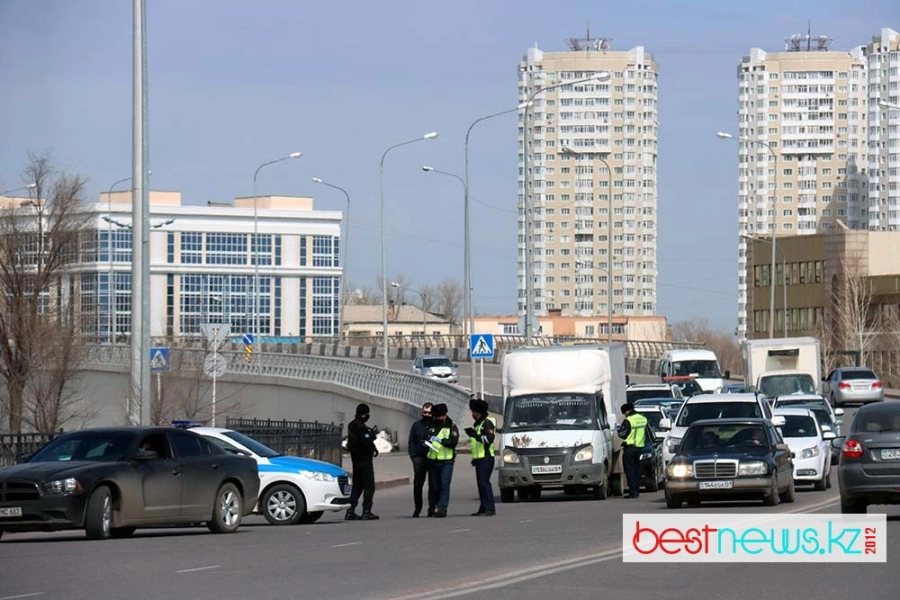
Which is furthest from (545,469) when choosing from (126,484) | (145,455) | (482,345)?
(482,345)

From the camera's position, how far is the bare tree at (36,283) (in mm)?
40562

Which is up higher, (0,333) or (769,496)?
(0,333)

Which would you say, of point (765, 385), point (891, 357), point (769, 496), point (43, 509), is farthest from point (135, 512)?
point (891, 357)

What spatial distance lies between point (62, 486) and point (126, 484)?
35.8 inches

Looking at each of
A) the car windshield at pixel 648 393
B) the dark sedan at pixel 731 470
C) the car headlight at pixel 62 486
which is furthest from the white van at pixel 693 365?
the car headlight at pixel 62 486

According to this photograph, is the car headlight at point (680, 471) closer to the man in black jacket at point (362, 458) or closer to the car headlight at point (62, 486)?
the man in black jacket at point (362, 458)

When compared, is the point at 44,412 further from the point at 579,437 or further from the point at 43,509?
the point at 43,509

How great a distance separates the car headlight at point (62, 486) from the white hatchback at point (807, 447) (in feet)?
47.8

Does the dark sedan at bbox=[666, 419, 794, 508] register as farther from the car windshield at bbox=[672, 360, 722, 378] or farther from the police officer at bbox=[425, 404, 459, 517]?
the car windshield at bbox=[672, 360, 722, 378]

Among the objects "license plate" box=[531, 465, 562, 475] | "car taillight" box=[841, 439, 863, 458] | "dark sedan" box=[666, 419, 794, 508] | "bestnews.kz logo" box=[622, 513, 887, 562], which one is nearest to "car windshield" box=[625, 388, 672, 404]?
"license plate" box=[531, 465, 562, 475]

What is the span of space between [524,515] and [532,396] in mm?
4954

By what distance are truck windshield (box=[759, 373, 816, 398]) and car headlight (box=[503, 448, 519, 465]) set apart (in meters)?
23.7

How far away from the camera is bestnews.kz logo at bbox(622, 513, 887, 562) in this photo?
16.0m

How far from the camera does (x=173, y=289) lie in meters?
142
